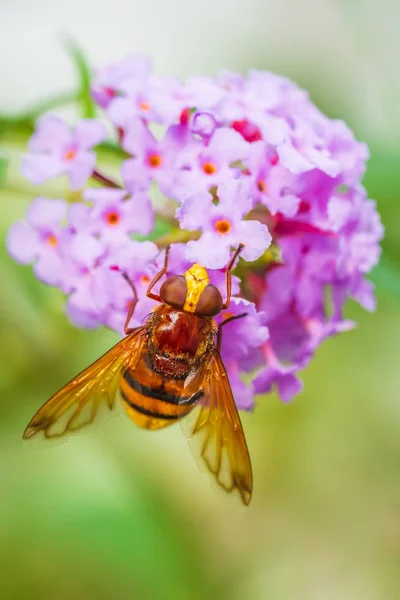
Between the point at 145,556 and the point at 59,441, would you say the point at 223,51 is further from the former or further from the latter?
the point at 59,441

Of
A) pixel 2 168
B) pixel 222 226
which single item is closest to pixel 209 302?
pixel 222 226

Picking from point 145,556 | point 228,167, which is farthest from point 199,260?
point 145,556

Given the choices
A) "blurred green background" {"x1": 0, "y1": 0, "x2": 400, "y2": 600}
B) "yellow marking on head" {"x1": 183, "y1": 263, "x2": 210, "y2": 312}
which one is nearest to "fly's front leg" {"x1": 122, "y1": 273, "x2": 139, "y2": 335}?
"yellow marking on head" {"x1": 183, "y1": 263, "x2": 210, "y2": 312}

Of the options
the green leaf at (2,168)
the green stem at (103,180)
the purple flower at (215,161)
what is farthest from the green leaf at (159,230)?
the green leaf at (2,168)

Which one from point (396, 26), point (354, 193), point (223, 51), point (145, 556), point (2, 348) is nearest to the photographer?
point (354, 193)

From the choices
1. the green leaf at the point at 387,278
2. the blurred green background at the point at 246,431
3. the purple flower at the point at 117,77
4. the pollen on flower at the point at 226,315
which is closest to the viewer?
the pollen on flower at the point at 226,315

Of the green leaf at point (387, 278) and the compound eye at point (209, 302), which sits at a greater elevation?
the green leaf at point (387, 278)

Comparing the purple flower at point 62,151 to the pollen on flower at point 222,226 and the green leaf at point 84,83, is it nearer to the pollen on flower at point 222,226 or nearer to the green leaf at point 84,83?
the green leaf at point 84,83
